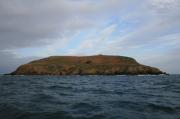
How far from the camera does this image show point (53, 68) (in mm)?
164625

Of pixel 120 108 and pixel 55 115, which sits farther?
pixel 120 108

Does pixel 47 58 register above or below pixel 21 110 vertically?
above

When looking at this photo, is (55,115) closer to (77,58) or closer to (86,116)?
(86,116)

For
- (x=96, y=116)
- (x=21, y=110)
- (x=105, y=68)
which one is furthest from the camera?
(x=105, y=68)

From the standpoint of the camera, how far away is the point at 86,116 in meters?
11.1

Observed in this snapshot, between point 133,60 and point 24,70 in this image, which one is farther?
point 133,60

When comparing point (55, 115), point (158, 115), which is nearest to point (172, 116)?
point (158, 115)

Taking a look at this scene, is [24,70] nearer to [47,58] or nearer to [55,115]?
[47,58]

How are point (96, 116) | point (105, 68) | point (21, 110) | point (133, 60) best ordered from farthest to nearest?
point (133, 60)
point (105, 68)
point (21, 110)
point (96, 116)

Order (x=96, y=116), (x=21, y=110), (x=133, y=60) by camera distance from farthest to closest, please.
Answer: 1. (x=133, y=60)
2. (x=21, y=110)
3. (x=96, y=116)

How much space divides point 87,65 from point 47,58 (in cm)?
3811

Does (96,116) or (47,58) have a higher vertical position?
(47,58)

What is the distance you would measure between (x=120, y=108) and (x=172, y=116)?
252 centimetres

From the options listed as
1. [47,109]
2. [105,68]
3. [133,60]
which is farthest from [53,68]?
[47,109]
